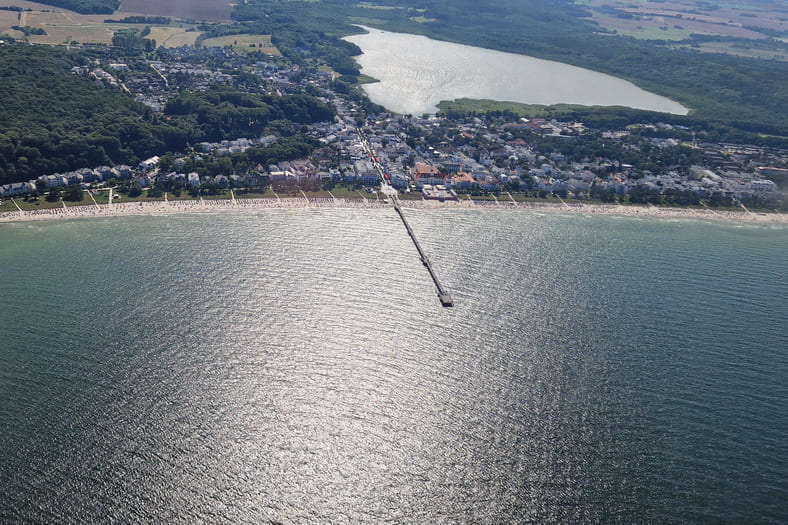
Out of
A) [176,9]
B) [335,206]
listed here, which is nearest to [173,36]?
[176,9]

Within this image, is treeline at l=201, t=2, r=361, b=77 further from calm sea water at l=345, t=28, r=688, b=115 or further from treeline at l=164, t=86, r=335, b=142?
treeline at l=164, t=86, r=335, b=142

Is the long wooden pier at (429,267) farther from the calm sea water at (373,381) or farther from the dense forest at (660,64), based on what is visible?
the dense forest at (660,64)

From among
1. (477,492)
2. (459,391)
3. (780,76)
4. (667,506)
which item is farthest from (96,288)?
(780,76)

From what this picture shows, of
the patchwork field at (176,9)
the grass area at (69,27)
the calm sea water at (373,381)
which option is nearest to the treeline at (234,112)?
the calm sea water at (373,381)

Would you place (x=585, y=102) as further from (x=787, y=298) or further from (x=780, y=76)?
(x=787, y=298)

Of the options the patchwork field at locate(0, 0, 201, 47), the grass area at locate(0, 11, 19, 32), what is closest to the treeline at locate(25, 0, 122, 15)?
the patchwork field at locate(0, 0, 201, 47)

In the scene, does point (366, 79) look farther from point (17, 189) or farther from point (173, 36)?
point (17, 189)
